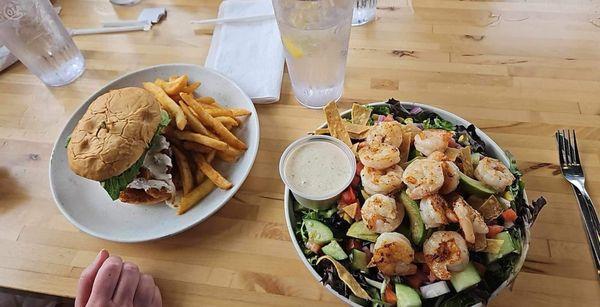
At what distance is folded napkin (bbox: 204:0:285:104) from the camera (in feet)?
5.15

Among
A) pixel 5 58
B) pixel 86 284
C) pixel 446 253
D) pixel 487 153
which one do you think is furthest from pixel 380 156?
pixel 5 58

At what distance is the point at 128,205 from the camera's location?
1.32 meters

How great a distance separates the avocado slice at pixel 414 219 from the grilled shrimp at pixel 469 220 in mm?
83

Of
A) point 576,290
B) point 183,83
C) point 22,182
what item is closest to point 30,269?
point 22,182

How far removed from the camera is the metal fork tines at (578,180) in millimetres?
1129

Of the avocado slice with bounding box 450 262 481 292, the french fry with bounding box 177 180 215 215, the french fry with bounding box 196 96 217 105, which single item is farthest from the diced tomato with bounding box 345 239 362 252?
the french fry with bounding box 196 96 217 105

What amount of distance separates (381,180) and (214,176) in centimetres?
52

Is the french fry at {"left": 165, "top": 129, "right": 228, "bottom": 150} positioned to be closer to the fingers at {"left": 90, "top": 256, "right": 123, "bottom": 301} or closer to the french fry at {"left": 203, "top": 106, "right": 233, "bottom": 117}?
the french fry at {"left": 203, "top": 106, "right": 233, "bottom": 117}

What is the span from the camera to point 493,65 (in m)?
1.59

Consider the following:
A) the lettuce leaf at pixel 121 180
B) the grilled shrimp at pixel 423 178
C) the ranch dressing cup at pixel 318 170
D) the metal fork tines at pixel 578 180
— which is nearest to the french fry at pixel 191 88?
the lettuce leaf at pixel 121 180

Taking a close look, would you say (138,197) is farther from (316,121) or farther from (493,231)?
(493,231)

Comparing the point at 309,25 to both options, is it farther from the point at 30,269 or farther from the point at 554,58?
the point at 30,269

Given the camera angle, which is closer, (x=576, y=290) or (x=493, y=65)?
(x=576, y=290)

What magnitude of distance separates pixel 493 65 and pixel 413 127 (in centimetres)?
63
